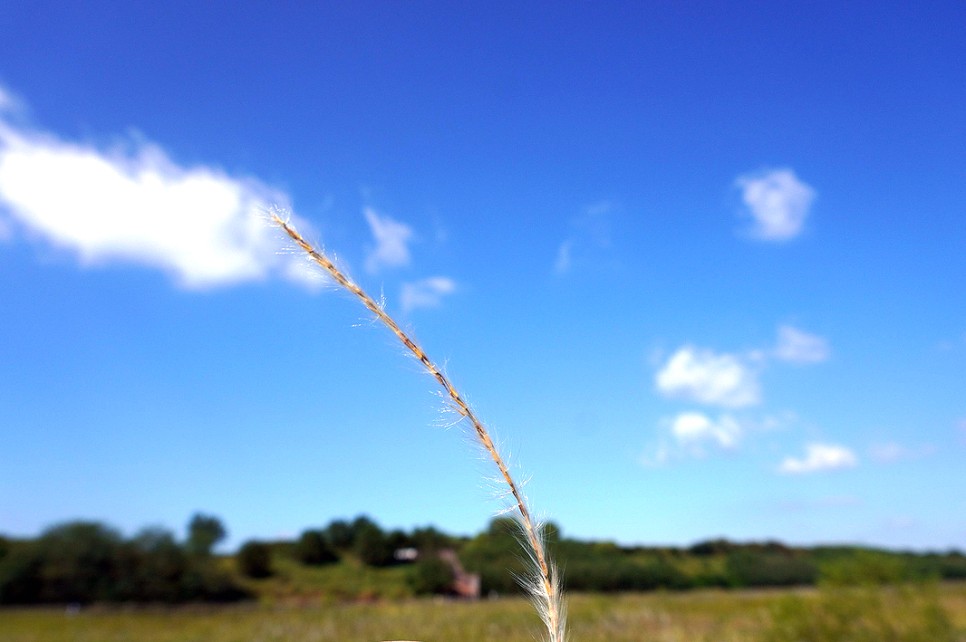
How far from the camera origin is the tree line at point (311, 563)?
89.4ft

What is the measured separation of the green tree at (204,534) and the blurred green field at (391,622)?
8.40 feet

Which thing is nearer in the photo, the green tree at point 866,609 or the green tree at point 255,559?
the green tree at point 866,609

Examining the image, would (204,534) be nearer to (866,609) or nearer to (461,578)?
(461,578)

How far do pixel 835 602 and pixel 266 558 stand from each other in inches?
1217

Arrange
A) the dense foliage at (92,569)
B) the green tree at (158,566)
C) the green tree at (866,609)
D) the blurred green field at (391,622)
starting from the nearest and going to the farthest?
the green tree at (866,609), the blurred green field at (391,622), the green tree at (158,566), the dense foliage at (92,569)

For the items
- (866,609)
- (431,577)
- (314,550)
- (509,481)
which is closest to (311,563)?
(314,550)

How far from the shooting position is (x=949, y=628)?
11344 millimetres

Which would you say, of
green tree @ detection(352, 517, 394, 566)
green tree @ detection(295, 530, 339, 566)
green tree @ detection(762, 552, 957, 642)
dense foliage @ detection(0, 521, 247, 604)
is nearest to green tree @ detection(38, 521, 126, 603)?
dense foliage @ detection(0, 521, 247, 604)

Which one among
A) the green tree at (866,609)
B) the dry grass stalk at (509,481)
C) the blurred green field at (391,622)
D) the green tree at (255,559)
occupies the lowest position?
the blurred green field at (391,622)

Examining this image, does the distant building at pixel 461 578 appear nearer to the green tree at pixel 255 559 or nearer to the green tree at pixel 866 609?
the green tree at pixel 255 559

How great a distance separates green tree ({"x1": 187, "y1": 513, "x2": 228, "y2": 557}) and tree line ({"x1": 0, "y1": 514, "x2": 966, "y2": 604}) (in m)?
0.05

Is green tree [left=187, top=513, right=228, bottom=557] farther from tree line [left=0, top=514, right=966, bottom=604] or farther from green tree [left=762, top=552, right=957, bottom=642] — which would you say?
green tree [left=762, top=552, right=957, bottom=642]

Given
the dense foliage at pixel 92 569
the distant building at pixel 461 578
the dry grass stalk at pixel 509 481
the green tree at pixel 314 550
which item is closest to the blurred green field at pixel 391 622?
the dense foliage at pixel 92 569

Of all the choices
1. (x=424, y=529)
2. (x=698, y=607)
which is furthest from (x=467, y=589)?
(x=698, y=607)
